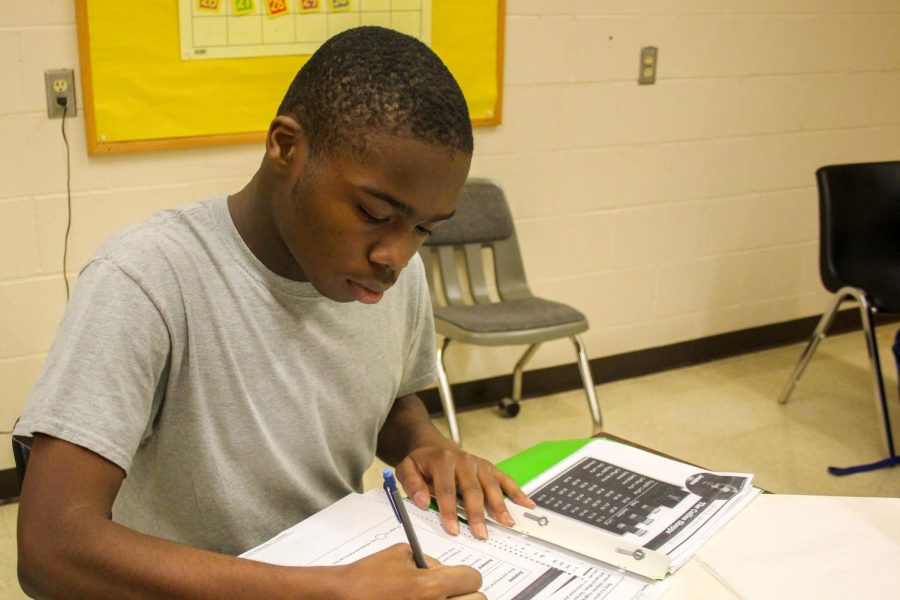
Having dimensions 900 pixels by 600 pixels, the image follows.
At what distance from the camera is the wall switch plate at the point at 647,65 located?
3.41 meters

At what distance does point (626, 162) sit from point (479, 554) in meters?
2.63

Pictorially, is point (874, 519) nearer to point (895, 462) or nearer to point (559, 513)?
point (559, 513)

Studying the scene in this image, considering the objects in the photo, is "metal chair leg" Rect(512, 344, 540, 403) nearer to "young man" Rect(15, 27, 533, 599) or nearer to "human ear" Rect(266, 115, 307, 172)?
"young man" Rect(15, 27, 533, 599)

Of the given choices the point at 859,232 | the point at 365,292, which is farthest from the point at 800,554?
the point at 859,232

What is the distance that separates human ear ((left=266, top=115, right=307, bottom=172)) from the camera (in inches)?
40.9

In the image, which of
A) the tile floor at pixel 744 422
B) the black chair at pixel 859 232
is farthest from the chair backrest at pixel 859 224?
the tile floor at pixel 744 422

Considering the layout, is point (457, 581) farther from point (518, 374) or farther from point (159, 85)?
Answer: point (518, 374)

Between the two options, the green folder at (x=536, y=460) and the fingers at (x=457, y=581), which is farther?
the green folder at (x=536, y=460)

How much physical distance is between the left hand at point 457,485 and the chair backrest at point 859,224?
243 cm

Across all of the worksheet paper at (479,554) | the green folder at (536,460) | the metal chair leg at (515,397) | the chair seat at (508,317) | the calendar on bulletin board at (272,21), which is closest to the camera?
the worksheet paper at (479,554)

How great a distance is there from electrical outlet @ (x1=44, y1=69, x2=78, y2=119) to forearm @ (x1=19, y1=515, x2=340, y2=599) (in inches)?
73.0

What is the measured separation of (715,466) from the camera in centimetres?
301

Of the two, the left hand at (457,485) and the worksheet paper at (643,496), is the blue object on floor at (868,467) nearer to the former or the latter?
the worksheet paper at (643,496)

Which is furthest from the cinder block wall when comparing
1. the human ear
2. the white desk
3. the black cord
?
the white desk
